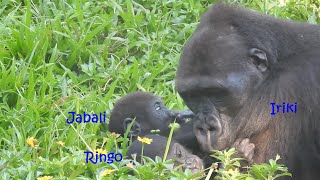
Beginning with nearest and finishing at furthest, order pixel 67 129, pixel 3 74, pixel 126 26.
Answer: pixel 67 129 < pixel 3 74 < pixel 126 26

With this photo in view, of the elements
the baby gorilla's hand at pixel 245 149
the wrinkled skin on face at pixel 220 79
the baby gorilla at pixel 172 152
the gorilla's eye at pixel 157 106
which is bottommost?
the baby gorilla at pixel 172 152

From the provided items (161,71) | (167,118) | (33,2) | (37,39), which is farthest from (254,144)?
(33,2)

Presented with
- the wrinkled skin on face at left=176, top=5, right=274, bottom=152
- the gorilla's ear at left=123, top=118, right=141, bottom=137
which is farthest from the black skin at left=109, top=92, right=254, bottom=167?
the wrinkled skin on face at left=176, top=5, right=274, bottom=152

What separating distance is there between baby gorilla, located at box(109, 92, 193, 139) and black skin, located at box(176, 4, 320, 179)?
1.00 meters

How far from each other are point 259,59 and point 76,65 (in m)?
2.37

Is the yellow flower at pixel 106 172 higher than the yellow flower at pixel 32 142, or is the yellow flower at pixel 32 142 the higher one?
the yellow flower at pixel 32 142

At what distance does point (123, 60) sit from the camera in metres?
8.80

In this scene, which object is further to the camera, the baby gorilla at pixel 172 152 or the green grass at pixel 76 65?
the green grass at pixel 76 65

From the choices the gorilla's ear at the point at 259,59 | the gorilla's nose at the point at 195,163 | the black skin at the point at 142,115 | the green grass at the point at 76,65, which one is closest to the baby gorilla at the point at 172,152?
the gorilla's nose at the point at 195,163

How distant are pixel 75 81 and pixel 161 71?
76cm

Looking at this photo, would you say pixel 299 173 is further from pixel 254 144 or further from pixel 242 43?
pixel 242 43

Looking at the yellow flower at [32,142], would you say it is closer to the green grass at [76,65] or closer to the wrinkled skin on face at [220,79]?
the green grass at [76,65]

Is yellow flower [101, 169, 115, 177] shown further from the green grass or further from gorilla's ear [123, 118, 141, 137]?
gorilla's ear [123, 118, 141, 137]

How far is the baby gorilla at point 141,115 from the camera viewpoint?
7.77m
